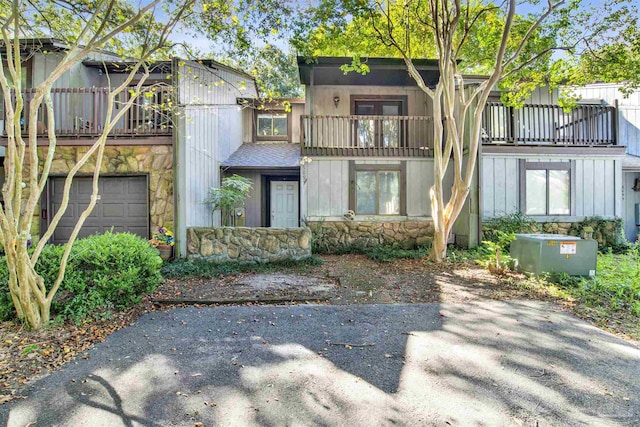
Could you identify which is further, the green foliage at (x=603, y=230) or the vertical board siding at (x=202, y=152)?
the green foliage at (x=603, y=230)

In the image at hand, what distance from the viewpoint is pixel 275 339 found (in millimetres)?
3549

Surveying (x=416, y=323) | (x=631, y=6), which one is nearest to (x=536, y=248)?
(x=416, y=323)

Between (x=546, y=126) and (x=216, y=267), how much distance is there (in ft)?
33.8

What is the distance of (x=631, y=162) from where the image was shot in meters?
10.5

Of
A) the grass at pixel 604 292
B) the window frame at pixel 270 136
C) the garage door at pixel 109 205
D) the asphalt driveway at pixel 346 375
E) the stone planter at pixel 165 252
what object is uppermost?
the window frame at pixel 270 136

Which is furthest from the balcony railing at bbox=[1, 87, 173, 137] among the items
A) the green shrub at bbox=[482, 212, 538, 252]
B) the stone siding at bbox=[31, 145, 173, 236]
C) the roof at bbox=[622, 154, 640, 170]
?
the roof at bbox=[622, 154, 640, 170]

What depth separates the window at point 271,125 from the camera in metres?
13.0

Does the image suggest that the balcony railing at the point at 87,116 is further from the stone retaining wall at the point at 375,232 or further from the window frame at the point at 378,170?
the window frame at the point at 378,170

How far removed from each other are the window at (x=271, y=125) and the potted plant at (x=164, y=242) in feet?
21.8

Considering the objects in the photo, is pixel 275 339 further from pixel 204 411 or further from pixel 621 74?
pixel 621 74

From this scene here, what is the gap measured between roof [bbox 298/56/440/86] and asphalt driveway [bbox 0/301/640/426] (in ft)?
24.5

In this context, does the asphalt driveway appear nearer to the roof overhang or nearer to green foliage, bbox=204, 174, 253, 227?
green foliage, bbox=204, 174, 253, 227

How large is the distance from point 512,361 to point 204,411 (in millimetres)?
2690

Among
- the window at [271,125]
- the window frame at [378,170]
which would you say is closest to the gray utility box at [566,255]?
the window frame at [378,170]
